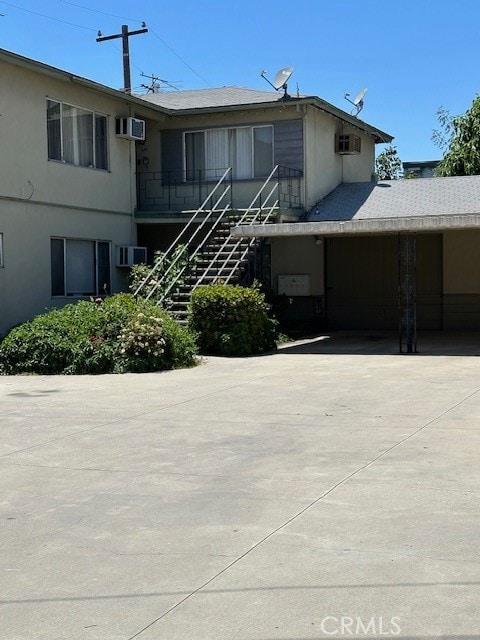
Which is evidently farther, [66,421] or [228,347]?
[228,347]

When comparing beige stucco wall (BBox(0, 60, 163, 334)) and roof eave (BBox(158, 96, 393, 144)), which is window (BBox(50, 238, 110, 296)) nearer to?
beige stucco wall (BBox(0, 60, 163, 334))

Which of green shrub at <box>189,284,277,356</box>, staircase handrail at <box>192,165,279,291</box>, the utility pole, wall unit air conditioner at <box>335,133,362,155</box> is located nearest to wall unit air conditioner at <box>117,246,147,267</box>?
staircase handrail at <box>192,165,279,291</box>

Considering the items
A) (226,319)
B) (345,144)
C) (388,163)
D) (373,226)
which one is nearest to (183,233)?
(226,319)

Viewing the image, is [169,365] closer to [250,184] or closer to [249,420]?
[249,420]

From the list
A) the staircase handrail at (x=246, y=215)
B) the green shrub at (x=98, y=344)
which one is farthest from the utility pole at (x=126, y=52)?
the green shrub at (x=98, y=344)

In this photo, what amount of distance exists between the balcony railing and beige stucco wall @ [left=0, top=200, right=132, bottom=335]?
300cm

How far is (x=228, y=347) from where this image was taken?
55.0ft

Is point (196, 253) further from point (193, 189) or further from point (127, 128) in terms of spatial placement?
point (127, 128)

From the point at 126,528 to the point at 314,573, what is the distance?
5.01 ft

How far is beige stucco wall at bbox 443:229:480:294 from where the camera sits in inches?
882

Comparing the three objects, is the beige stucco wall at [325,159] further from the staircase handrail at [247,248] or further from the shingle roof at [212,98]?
the staircase handrail at [247,248]

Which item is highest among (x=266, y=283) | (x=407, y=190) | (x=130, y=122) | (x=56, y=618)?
(x=130, y=122)

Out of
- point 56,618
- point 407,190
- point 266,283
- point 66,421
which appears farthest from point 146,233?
point 56,618

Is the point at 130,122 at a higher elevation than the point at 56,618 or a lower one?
higher
